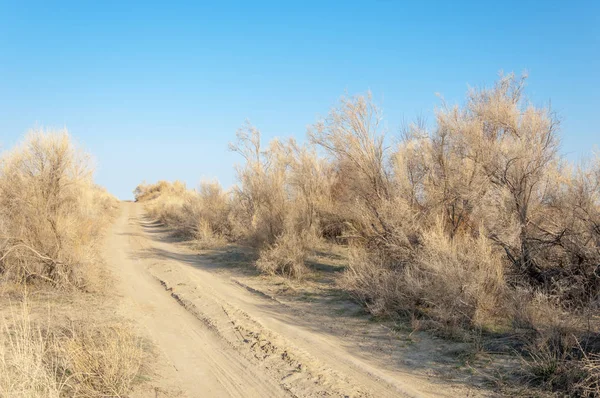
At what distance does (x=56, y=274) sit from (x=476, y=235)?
10.2 m

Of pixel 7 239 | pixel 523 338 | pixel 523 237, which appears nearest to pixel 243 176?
pixel 7 239

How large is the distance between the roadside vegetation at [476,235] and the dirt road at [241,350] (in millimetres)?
1652

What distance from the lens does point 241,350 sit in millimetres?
7012

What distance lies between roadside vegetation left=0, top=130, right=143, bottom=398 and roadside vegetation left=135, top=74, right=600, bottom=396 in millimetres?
4983

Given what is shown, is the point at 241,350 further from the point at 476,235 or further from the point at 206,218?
the point at 206,218

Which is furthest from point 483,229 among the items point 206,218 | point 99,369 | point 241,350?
point 206,218

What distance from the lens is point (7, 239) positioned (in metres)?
10.1

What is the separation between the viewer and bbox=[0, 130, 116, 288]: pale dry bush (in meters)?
10.3

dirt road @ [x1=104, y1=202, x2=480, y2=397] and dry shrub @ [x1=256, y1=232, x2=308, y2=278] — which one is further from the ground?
dry shrub @ [x1=256, y1=232, x2=308, y2=278]

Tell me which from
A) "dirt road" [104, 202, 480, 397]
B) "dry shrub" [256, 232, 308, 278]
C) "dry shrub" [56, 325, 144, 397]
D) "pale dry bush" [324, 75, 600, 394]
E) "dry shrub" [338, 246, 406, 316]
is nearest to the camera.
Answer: "dry shrub" [56, 325, 144, 397]

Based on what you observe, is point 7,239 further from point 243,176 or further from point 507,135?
point 507,135

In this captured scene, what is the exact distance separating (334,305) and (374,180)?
3.72 metres

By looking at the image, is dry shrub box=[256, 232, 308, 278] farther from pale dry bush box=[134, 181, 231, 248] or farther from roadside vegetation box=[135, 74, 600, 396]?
pale dry bush box=[134, 181, 231, 248]

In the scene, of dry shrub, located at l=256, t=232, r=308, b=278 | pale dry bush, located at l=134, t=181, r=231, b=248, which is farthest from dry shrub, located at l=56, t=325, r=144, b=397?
pale dry bush, located at l=134, t=181, r=231, b=248
